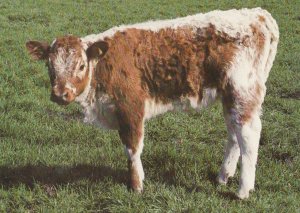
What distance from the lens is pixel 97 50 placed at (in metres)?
5.45

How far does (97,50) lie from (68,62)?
35 cm

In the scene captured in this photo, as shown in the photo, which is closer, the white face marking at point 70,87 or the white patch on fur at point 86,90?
the white face marking at point 70,87

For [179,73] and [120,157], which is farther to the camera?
[120,157]

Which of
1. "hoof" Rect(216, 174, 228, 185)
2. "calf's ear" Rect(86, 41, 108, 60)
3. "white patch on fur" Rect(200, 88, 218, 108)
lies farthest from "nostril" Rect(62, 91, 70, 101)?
"hoof" Rect(216, 174, 228, 185)

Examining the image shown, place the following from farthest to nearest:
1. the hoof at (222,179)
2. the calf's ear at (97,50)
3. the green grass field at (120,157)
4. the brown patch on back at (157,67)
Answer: the hoof at (222,179), the brown patch on back at (157,67), the green grass field at (120,157), the calf's ear at (97,50)

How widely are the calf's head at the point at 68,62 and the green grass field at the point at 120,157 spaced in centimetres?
119

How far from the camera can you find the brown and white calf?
5.64 m

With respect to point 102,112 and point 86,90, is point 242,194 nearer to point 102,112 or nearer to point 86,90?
point 102,112

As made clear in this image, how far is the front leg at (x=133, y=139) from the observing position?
5695 mm

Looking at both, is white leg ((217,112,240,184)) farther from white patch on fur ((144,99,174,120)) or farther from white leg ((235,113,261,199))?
white patch on fur ((144,99,174,120))

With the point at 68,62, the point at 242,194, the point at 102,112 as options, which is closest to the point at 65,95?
the point at 68,62

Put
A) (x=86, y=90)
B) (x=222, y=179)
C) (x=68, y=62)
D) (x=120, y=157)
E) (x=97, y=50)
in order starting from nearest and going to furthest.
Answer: (x=68, y=62) < (x=97, y=50) < (x=86, y=90) < (x=222, y=179) < (x=120, y=157)

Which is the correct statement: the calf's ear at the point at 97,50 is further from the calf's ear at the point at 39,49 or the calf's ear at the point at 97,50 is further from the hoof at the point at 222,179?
the hoof at the point at 222,179

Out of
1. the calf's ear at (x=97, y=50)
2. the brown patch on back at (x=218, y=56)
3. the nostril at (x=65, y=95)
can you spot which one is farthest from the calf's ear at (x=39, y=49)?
the brown patch on back at (x=218, y=56)
